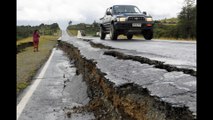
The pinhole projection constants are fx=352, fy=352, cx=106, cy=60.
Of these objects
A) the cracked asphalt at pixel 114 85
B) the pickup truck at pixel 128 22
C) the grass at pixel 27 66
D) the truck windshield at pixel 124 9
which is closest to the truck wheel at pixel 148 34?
the pickup truck at pixel 128 22

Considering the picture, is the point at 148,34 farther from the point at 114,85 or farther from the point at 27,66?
the point at 114,85

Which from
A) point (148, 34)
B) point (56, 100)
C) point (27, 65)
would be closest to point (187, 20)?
point (148, 34)

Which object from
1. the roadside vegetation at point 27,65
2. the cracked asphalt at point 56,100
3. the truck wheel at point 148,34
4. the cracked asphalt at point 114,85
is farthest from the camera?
the truck wheel at point 148,34

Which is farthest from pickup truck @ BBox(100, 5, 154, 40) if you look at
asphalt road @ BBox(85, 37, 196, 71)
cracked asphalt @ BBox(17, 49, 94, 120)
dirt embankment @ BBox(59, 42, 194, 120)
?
dirt embankment @ BBox(59, 42, 194, 120)

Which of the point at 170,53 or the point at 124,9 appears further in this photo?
the point at 124,9

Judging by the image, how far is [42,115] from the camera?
5.18m

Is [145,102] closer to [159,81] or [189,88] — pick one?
[189,88]

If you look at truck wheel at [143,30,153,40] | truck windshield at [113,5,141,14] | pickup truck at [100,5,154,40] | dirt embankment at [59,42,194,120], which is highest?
truck windshield at [113,5,141,14]

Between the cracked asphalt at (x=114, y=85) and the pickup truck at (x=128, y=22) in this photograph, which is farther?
the pickup truck at (x=128, y=22)

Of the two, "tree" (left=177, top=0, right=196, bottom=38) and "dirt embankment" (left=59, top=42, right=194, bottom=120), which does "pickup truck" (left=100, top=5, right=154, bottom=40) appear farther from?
"tree" (left=177, top=0, right=196, bottom=38)

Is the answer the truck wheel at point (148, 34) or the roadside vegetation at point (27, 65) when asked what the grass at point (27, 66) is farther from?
the truck wheel at point (148, 34)

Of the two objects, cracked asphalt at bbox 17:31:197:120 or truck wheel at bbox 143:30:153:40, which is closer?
cracked asphalt at bbox 17:31:197:120
